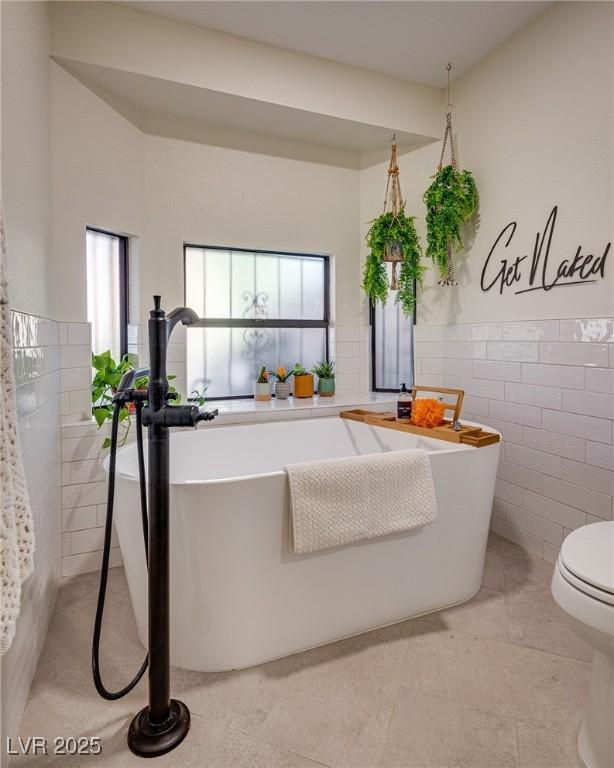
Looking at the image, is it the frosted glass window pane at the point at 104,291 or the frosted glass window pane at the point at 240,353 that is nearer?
the frosted glass window pane at the point at 104,291

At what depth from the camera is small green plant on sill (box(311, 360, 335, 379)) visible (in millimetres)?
3637

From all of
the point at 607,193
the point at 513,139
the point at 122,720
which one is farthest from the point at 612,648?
the point at 513,139

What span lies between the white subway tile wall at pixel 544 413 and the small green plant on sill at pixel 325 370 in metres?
0.88

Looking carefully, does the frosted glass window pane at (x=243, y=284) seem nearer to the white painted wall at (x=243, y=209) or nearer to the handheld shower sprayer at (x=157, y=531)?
the white painted wall at (x=243, y=209)

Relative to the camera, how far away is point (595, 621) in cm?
133

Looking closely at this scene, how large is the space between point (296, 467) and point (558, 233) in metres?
1.89

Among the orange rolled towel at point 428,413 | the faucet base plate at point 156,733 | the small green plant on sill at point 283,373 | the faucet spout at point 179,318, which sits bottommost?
the faucet base plate at point 156,733

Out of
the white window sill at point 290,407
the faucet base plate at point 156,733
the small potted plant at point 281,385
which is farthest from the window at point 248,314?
the faucet base plate at point 156,733

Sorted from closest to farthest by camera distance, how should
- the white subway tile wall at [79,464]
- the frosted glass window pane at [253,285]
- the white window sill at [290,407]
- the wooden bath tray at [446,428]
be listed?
the wooden bath tray at [446,428] → the white subway tile wall at [79,464] → the white window sill at [290,407] → the frosted glass window pane at [253,285]

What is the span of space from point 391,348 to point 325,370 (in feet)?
1.82

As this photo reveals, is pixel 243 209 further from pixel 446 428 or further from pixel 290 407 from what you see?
pixel 446 428

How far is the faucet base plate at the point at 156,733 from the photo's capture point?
1452 mm

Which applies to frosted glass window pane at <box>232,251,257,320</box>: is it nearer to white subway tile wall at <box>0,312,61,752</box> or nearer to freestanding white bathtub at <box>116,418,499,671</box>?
white subway tile wall at <box>0,312,61,752</box>

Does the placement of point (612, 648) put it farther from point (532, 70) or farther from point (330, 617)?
point (532, 70)
